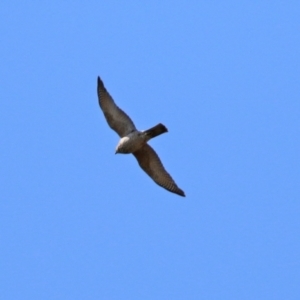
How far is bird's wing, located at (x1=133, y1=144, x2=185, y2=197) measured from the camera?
24.0 meters

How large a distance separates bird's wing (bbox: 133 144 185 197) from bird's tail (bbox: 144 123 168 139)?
740 mm

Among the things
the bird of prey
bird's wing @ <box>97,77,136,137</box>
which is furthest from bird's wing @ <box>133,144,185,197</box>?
bird's wing @ <box>97,77,136,137</box>

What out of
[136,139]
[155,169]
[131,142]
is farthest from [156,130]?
[155,169]

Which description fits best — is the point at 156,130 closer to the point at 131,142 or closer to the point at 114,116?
the point at 131,142

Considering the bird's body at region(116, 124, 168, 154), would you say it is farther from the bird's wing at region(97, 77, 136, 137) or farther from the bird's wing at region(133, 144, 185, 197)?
the bird's wing at region(133, 144, 185, 197)

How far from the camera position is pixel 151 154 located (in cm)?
2395

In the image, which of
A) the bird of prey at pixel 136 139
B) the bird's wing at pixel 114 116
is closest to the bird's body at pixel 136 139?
the bird of prey at pixel 136 139

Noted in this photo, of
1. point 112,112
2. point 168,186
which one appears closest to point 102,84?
point 112,112

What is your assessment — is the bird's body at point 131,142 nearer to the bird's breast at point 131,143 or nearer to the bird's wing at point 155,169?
the bird's breast at point 131,143

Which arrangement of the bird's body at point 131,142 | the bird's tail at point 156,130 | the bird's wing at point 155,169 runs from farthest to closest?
the bird's wing at point 155,169 → the bird's body at point 131,142 → the bird's tail at point 156,130

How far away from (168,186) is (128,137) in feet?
6.05

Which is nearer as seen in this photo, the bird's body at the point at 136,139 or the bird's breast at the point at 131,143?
the bird's body at the point at 136,139

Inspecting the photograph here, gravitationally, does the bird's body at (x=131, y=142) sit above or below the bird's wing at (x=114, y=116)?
below

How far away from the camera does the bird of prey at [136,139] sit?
23359 mm
